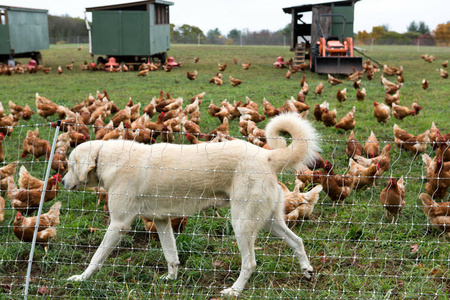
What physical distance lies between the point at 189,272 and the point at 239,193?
0.96 meters

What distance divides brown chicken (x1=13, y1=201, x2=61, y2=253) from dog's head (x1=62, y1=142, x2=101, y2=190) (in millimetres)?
685

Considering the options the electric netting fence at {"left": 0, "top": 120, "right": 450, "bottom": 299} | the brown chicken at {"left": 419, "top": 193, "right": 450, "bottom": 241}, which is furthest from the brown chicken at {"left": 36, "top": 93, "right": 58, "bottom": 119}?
the brown chicken at {"left": 419, "top": 193, "right": 450, "bottom": 241}

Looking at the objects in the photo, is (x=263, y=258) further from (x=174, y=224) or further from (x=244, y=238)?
(x=174, y=224)

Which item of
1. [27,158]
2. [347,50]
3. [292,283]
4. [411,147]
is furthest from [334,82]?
[292,283]

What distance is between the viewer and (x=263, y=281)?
371cm

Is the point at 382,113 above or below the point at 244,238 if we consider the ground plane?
above

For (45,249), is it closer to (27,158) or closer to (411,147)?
(27,158)

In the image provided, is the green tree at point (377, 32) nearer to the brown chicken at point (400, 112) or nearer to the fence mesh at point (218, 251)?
the brown chicken at point (400, 112)

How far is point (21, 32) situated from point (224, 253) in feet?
67.1

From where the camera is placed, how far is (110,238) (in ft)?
11.5

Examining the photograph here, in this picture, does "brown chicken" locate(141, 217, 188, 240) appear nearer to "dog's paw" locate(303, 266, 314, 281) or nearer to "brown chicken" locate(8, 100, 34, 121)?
"dog's paw" locate(303, 266, 314, 281)

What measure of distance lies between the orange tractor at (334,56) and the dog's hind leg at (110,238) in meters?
13.1

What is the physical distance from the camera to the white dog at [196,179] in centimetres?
341

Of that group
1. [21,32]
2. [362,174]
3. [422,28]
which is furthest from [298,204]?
[422,28]
